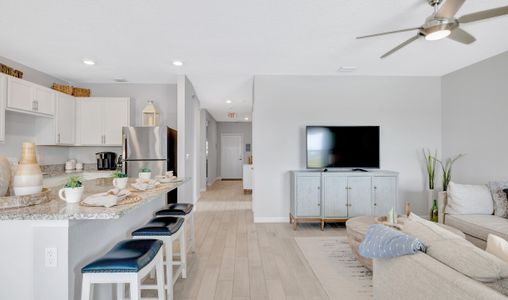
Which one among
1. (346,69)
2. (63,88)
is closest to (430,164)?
(346,69)

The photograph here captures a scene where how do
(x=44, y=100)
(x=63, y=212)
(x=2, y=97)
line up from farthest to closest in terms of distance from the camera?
(x=44, y=100) → (x=2, y=97) → (x=63, y=212)

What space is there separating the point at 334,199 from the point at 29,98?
4.71 m

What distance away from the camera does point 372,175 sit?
392cm

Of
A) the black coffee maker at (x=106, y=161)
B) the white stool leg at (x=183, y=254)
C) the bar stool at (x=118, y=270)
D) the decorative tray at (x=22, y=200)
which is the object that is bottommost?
the white stool leg at (x=183, y=254)

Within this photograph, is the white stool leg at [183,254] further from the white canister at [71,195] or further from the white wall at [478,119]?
the white wall at [478,119]

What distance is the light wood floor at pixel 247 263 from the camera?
87.4 inches

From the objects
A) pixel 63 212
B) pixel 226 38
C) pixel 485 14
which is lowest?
pixel 63 212

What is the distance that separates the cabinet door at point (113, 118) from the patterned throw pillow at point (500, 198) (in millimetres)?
5573

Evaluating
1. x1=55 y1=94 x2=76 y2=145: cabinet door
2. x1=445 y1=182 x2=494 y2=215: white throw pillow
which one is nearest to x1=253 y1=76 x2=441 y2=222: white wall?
x1=445 y1=182 x2=494 y2=215: white throw pillow

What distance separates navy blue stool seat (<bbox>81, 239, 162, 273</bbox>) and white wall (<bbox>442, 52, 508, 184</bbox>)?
449 cm

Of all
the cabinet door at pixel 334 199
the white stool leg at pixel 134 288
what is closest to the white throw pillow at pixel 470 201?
the cabinet door at pixel 334 199

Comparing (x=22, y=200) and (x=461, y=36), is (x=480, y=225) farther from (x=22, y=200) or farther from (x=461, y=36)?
(x=22, y=200)

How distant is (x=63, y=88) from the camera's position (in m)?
4.39

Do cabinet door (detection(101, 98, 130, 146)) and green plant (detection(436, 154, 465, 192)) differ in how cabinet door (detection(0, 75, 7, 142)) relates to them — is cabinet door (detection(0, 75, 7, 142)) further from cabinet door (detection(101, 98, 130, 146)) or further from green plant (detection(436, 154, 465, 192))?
green plant (detection(436, 154, 465, 192))
